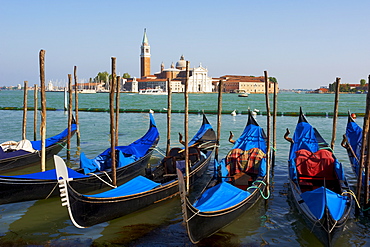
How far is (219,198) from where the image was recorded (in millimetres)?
5184

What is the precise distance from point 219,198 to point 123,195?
1292mm

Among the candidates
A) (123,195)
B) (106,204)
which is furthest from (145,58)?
(106,204)

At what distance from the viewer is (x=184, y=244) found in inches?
193

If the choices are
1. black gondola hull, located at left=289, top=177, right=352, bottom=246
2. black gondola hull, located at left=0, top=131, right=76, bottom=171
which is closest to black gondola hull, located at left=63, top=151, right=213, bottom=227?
black gondola hull, located at left=289, top=177, right=352, bottom=246

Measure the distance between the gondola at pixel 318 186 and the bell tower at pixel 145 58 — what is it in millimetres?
86881

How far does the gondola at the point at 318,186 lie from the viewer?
4547 millimetres

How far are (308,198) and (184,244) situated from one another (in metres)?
1.73

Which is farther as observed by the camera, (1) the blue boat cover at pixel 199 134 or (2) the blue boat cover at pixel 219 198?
(1) the blue boat cover at pixel 199 134

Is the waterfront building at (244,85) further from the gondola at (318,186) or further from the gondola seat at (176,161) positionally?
the gondola at (318,186)

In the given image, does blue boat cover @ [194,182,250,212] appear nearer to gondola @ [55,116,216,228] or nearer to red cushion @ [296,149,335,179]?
gondola @ [55,116,216,228]

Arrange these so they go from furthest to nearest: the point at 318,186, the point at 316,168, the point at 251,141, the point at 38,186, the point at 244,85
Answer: the point at 244,85
the point at 251,141
the point at 316,168
the point at 318,186
the point at 38,186

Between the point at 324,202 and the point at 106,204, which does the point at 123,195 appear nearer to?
the point at 106,204

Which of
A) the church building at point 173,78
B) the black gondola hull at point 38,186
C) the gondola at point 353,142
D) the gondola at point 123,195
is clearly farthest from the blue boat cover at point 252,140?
the church building at point 173,78

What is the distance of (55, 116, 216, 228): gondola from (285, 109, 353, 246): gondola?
190 cm
